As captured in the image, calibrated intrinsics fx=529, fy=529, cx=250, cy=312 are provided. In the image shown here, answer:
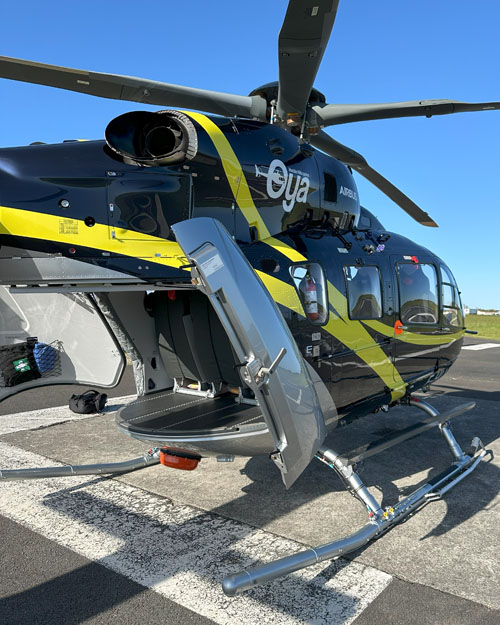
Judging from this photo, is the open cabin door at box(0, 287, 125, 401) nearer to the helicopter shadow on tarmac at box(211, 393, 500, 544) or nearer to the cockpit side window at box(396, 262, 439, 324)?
the helicopter shadow on tarmac at box(211, 393, 500, 544)

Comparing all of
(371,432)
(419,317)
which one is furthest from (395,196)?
(371,432)

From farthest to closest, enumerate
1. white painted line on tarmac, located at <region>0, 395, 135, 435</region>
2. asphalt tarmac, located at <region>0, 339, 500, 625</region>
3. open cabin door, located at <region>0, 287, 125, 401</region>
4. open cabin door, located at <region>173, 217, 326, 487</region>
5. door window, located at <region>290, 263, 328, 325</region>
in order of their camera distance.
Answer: white painted line on tarmac, located at <region>0, 395, 135, 435</region> < door window, located at <region>290, 263, 328, 325</region> < open cabin door, located at <region>0, 287, 125, 401</region> < asphalt tarmac, located at <region>0, 339, 500, 625</region> < open cabin door, located at <region>173, 217, 326, 487</region>

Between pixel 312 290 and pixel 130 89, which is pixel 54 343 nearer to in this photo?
pixel 312 290

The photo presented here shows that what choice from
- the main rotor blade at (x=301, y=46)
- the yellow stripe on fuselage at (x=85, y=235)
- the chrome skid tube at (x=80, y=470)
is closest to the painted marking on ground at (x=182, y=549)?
the chrome skid tube at (x=80, y=470)

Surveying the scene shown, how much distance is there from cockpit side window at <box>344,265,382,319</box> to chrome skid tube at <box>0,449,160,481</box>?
2.58m

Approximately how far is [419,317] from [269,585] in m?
3.56

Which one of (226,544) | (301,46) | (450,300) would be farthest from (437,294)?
(226,544)

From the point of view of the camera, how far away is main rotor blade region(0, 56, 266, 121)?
4.36 m

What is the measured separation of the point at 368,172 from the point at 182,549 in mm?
5664

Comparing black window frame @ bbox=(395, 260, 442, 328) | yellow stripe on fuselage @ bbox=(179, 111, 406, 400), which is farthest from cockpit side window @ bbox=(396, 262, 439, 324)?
yellow stripe on fuselage @ bbox=(179, 111, 406, 400)

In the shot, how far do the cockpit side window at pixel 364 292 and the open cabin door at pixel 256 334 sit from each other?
1.88m

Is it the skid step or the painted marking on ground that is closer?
the painted marking on ground

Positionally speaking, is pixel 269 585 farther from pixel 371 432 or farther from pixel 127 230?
pixel 371 432

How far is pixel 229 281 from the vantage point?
3143 mm
